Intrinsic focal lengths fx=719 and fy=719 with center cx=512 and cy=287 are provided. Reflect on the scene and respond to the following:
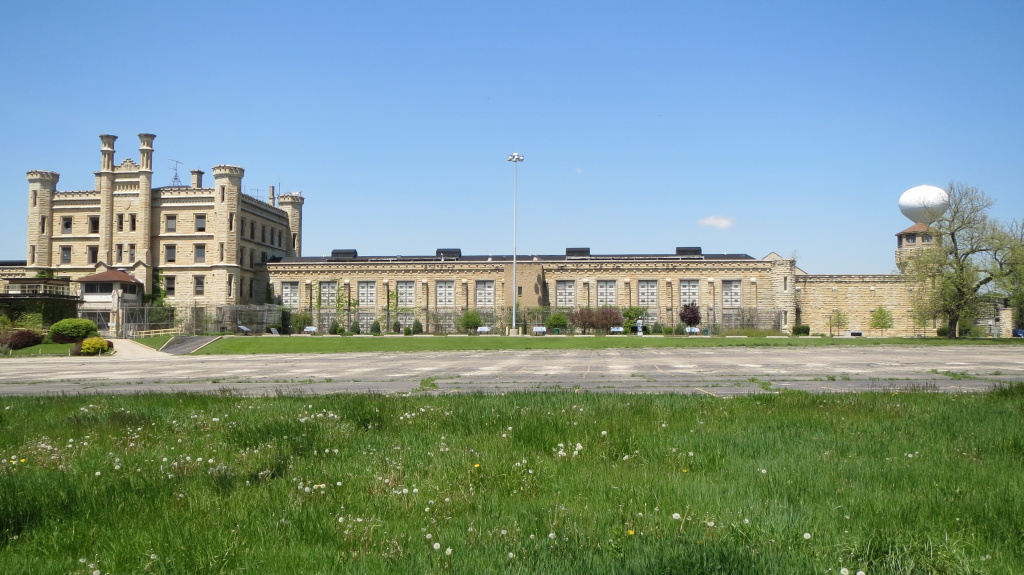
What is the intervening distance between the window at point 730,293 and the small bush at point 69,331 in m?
59.1

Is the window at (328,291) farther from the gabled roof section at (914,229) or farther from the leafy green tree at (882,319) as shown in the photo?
the gabled roof section at (914,229)

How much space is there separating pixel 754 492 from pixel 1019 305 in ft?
216

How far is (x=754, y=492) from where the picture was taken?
5.75m

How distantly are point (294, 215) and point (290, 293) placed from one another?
1725 centimetres

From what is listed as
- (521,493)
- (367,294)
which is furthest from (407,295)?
(521,493)

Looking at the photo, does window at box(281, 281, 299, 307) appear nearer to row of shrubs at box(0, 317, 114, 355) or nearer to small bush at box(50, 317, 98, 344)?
row of shrubs at box(0, 317, 114, 355)

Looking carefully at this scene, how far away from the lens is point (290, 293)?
79812 millimetres

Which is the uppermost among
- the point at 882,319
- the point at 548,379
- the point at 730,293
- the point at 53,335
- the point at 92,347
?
the point at 730,293

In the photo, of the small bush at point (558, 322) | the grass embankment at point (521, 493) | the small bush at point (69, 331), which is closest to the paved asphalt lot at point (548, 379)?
the grass embankment at point (521, 493)

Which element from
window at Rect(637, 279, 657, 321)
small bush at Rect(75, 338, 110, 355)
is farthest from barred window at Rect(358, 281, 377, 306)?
small bush at Rect(75, 338, 110, 355)

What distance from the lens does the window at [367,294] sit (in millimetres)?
79375

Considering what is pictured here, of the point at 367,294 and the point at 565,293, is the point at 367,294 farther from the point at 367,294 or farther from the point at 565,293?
the point at 565,293

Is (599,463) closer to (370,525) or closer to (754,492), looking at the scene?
(754,492)

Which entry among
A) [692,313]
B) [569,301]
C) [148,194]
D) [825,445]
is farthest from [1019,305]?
[148,194]
